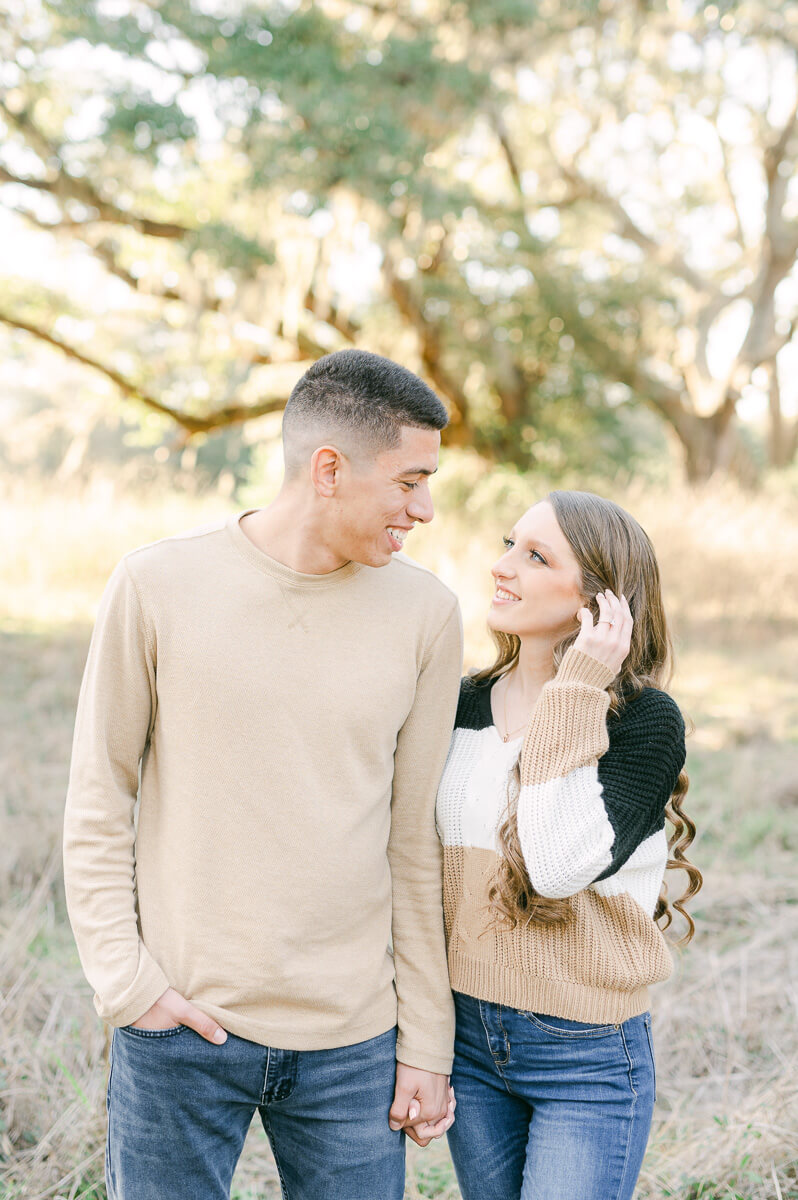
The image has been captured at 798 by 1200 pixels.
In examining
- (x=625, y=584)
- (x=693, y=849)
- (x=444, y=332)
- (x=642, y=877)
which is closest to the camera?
(x=642, y=877)

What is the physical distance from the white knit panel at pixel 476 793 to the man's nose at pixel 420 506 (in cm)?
49

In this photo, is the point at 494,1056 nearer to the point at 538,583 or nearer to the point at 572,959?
the point at 572,959

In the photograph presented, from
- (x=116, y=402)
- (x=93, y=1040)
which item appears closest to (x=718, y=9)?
(x=116, y=402)

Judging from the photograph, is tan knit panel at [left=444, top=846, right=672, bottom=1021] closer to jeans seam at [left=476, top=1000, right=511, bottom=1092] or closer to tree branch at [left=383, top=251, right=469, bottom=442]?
jeans seam at [left=476, top=1000, right=511, bottom=1092]

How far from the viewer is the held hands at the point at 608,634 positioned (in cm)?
187

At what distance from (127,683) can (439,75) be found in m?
9.33

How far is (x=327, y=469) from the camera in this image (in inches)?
72.3

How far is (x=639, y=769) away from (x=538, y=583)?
1.42 ft

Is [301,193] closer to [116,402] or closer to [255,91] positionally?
[255,91]

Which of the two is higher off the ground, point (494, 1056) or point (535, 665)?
point (535, 665)

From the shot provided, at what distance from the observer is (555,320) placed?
1260 cm

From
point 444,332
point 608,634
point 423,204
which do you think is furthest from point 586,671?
point 444,332

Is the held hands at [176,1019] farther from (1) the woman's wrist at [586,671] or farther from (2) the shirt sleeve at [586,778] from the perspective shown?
(1) the woman's wrist at [586,671]

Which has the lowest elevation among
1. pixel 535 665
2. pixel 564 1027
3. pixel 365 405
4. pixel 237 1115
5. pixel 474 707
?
pixel 237 1115
